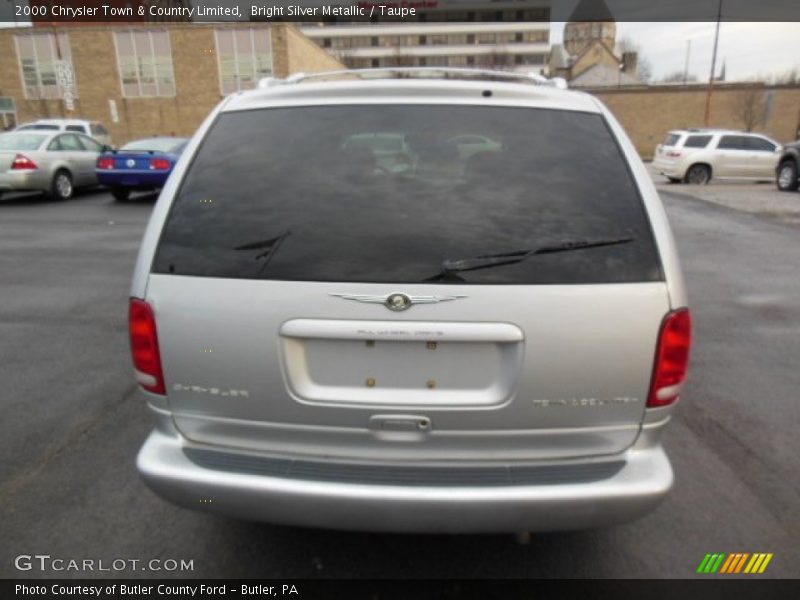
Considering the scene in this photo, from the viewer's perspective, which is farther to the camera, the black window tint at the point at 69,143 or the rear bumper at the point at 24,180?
the black window tint at the point at 69,143

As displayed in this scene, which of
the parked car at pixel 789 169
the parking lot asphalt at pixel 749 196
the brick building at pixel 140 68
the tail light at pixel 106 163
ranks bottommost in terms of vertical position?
the parking lot asphalt at pixel 749 196

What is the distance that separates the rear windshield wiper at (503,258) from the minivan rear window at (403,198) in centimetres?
2

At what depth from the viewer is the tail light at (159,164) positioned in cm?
1286

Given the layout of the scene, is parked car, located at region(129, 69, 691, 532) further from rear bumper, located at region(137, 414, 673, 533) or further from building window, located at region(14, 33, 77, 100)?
building window, located at region(14, 33, 77, 100)

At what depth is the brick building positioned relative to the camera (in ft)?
111

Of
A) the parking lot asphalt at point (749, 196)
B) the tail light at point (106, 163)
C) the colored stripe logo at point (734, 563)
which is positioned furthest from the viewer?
the tail light at point (106, 163)

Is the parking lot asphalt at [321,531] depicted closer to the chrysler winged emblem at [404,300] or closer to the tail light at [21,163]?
the chrysler winged emblem at [404,300]

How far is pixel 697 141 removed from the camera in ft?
63.0

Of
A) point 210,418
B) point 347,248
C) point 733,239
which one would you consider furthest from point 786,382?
point 733,239

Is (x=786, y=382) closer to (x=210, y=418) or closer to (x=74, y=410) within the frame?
(x=210, y=418)

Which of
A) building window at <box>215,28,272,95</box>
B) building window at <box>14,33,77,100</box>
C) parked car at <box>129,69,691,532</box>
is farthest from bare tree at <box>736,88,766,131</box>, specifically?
parked car at <box>129,69,691,532</box>

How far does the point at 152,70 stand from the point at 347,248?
38.8m

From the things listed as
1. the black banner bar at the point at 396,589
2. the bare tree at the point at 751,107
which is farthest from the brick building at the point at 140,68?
the black banner bar at the point at 396,589

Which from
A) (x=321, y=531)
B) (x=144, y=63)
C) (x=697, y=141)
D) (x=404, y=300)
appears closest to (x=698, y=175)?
(x=697, y=141)
